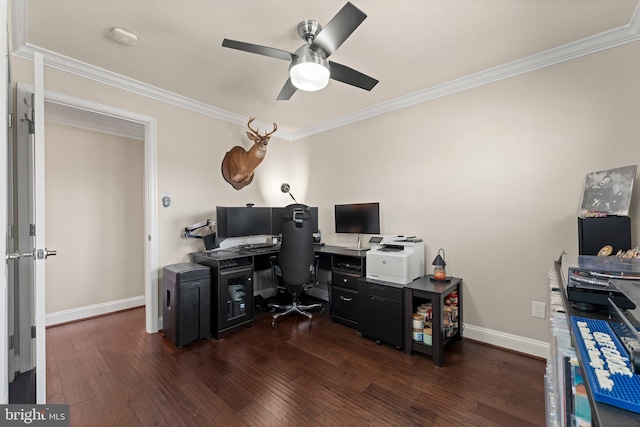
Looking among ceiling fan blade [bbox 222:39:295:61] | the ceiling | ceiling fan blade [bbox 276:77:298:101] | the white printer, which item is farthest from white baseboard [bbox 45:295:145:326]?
ceiling fan blade [bbox 222:39:295:61]

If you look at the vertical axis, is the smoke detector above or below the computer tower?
above

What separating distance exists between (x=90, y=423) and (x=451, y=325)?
109 inches

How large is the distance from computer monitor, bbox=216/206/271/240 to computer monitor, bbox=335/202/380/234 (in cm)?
98

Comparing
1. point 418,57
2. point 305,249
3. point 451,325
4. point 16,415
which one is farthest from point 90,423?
point 418,57

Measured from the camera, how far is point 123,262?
362cm

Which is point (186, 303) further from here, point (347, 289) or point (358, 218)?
point (358, 218)

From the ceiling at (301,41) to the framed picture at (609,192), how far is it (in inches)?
38.6

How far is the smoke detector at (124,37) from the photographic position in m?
1.92

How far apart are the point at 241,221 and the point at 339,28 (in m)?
2.41

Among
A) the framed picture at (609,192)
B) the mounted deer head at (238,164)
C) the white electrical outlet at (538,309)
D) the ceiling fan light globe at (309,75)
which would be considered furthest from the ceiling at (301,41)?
the white electrical outlet at (538,309)

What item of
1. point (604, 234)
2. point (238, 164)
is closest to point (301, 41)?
point (238, 164)

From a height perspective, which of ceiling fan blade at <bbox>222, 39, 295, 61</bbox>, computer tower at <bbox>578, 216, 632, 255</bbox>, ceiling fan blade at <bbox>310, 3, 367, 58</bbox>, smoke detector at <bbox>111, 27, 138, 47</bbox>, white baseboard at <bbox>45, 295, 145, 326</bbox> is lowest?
white baseboard at <bbox>45, 295, 145, 326</bbox>

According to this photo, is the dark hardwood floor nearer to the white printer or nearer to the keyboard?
the white printer

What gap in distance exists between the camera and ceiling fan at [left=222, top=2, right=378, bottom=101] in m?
1.48
